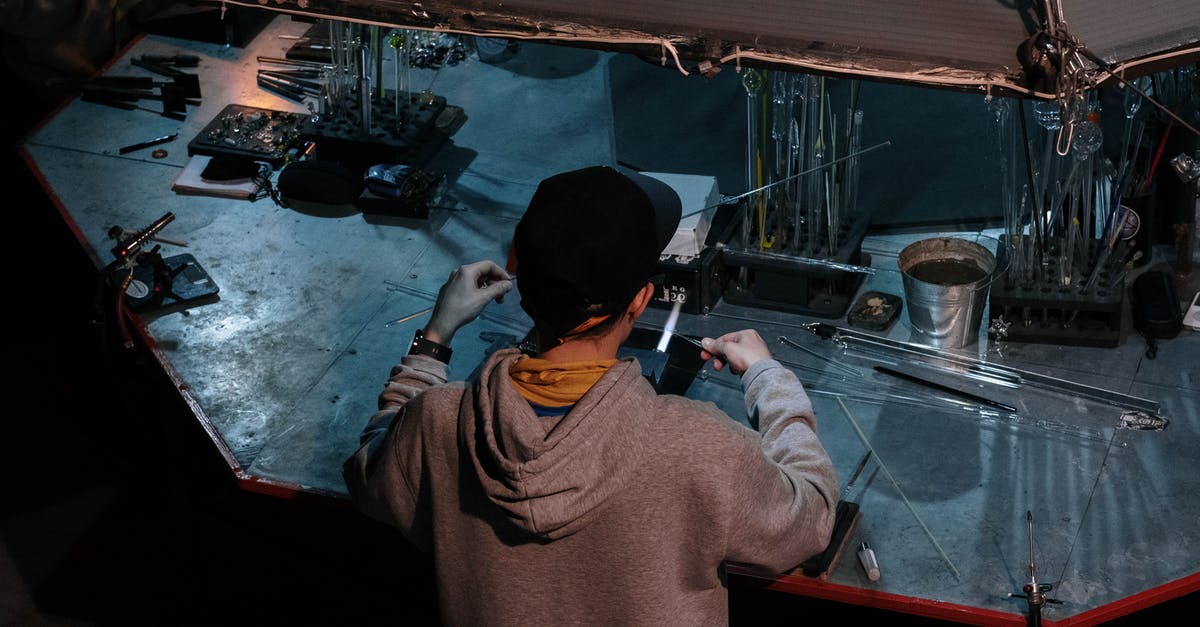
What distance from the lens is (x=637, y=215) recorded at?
1613 mm

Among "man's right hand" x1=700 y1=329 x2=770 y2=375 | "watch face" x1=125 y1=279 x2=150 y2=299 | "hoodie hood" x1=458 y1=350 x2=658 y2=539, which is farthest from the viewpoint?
"watch face" x1=125 y1=279 x2=150 y2=299

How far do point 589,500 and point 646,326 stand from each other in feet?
4.24

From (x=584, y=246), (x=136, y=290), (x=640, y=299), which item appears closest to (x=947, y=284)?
(x=640, y=299)

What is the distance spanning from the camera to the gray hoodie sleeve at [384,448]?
1.76 metres

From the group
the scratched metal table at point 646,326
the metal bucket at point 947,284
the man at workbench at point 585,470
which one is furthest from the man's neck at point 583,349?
the metal bucket at point 947,284

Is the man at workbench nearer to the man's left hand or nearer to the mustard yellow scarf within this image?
the mustard yellow scarf

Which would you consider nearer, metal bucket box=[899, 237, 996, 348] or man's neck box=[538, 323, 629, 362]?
man's neck box=[538, 323, 629, 362]

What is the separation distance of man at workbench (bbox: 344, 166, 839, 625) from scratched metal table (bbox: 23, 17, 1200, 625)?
63cm

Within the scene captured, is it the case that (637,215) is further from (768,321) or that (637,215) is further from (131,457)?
(131,457)

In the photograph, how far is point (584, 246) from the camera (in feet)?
5.21

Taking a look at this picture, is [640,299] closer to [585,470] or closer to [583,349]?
[583,349]

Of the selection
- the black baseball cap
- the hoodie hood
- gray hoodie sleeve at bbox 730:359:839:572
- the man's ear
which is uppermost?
the black baseball cap

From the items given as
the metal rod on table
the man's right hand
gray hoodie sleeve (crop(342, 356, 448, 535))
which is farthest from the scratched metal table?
gray hoodie sleeve (crop(342, 356, 448, 535))

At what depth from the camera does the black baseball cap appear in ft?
5.22
